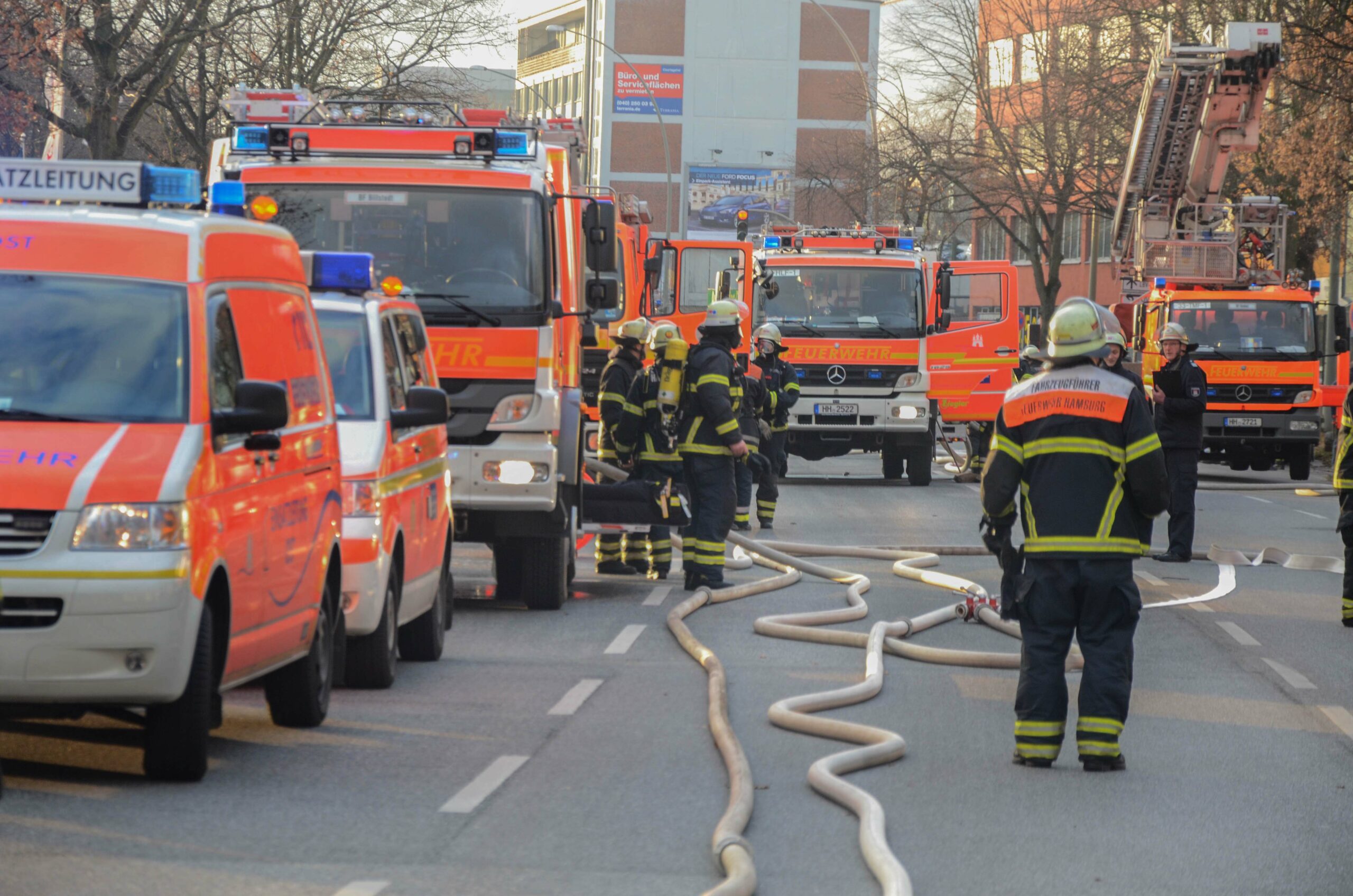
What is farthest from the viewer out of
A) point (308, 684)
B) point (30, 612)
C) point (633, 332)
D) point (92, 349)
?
point (633, 332)

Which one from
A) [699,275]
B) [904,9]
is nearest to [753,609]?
[699,275]

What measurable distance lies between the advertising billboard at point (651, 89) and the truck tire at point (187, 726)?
301 feet

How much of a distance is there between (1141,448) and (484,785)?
113 inches

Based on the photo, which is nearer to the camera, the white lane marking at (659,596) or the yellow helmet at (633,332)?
the white lane marking at (659,596)

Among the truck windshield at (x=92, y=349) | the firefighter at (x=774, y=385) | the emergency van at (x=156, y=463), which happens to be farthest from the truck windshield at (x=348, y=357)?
the firefighter at (x=774, y=385)

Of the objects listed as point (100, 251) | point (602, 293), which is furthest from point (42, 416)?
point (602, 293)

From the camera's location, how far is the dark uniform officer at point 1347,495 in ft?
42.0

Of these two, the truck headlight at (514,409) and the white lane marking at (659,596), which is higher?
the truck headlight at (514,409)

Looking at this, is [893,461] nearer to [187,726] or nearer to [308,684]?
[308,684]

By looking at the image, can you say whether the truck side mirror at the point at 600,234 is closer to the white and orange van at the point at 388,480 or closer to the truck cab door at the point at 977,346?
the white and orange van at the point at 388,480

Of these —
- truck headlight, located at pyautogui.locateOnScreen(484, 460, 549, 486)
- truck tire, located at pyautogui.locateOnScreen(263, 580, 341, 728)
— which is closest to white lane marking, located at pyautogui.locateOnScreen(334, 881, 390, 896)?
truck tire, located at pyautogui.locateOnScreen(263, 580, 341, 728)

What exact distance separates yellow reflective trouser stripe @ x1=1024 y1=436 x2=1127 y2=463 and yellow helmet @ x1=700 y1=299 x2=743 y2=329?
658cm

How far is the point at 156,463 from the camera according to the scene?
669 centimetres

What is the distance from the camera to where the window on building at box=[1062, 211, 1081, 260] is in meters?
67.6
